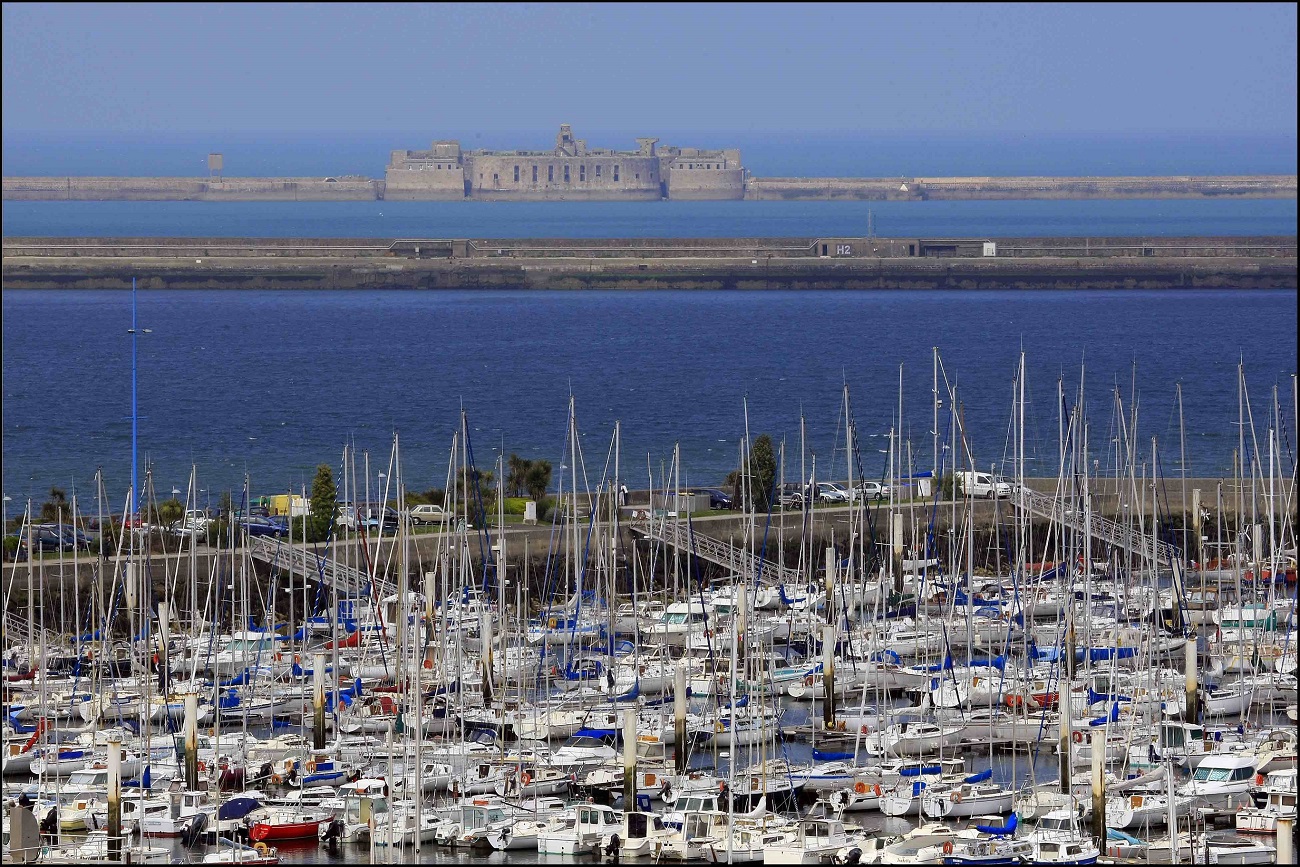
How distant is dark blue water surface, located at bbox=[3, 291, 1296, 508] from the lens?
42.3 metres

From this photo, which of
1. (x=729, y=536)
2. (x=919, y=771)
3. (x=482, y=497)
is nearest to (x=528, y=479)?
(x=482, y=497)

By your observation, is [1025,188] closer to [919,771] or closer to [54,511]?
[54,511]

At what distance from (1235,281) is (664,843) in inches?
2825

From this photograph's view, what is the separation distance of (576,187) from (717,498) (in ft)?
524

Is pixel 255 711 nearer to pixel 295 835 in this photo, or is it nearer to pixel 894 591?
pixel 295 835

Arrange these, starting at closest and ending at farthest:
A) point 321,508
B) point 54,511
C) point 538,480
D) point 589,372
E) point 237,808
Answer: point 237,808, point 321,508, point 54,511, point 538,480, point 589,372

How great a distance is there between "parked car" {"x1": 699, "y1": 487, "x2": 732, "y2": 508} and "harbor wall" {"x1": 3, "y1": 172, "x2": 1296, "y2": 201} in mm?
157739

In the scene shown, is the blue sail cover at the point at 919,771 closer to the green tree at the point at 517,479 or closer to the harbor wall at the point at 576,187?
the green tree at the point at 517,479

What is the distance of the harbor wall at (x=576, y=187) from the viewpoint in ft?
624

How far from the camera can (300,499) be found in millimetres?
30984

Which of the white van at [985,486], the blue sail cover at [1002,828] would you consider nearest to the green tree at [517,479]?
the white van at [985,486]

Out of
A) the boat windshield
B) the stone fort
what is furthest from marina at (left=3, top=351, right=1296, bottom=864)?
the stone fort

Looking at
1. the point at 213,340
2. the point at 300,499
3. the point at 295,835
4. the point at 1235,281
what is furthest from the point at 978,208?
the point at 295,835

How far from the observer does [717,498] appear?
1292 inches
